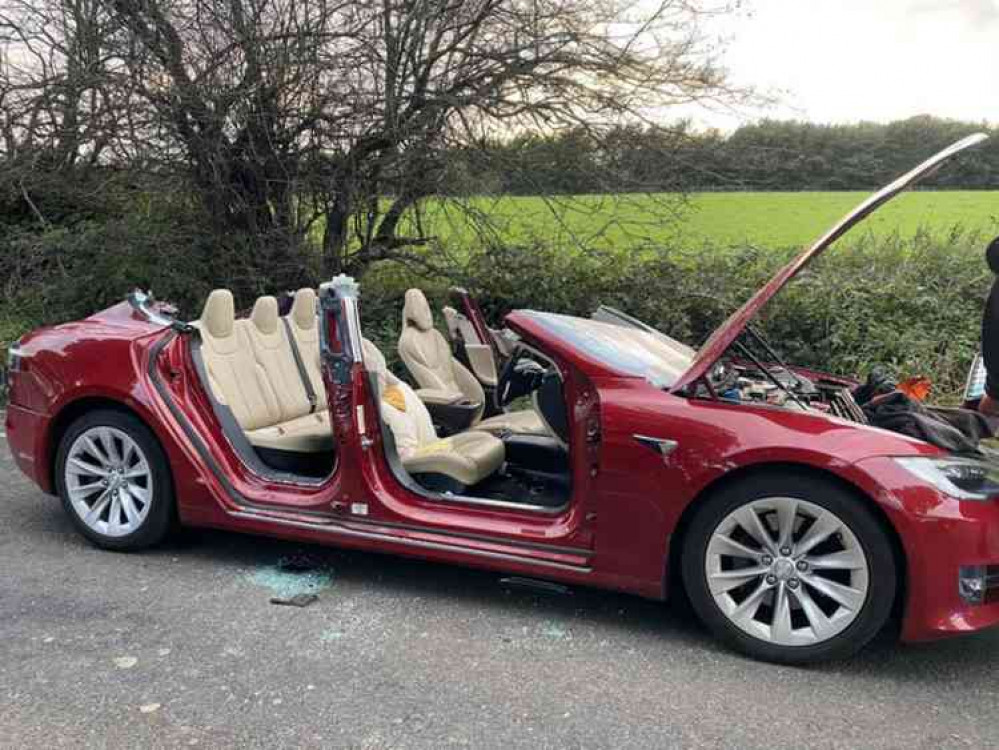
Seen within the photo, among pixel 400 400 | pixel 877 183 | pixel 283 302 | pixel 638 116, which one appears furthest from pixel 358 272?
pixel 877 183

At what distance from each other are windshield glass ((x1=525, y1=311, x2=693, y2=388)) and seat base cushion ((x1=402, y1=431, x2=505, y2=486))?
0.74 meters

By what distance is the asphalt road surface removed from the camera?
2822 mm

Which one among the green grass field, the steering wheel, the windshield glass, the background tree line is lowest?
the steering wheel

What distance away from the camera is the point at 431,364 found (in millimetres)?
5766

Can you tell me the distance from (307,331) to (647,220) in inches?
164

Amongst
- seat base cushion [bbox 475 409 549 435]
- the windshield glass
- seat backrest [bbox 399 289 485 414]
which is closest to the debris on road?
seat base cushion [bbox 475 409 549 435]

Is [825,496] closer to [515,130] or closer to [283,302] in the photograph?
[283,302]

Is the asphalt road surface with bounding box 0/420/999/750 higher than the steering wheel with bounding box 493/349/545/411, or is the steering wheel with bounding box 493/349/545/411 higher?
the steering wheel with bounding box 493/349/545/411

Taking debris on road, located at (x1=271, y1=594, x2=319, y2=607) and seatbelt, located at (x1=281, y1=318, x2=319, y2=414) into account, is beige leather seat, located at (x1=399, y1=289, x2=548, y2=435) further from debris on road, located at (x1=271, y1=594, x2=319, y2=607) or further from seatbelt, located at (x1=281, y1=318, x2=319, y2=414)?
debris on road, located at (x1=271, y1=594, x2=319, y2=607)

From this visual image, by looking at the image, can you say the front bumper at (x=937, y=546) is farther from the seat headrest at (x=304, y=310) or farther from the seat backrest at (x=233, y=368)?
the seat headrest at (x=304, y=310)

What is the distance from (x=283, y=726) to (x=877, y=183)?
9.24 meters

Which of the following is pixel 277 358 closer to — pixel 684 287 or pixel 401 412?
pixel 401 412

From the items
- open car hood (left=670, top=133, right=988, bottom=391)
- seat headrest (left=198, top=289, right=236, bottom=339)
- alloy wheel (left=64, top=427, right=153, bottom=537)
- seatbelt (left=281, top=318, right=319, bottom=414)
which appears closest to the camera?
open car hood (left=670, top=133, right=988, bottom=391)

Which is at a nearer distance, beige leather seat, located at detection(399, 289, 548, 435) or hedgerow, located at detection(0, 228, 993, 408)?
beige leather seat, located at detection(399, 289, 548, 435)
